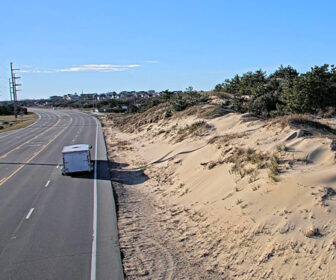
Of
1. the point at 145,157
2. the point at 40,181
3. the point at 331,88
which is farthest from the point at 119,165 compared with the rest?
the point at 331,88

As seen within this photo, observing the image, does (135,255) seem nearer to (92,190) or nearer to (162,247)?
(162,247)

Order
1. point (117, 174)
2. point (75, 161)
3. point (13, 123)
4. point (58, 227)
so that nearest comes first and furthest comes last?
point (58, 227), point (75, 161), point (117, 174), point (13, 123)

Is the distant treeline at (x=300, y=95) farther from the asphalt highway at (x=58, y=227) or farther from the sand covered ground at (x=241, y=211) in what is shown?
the asphalt highway at (x=58, y=227)

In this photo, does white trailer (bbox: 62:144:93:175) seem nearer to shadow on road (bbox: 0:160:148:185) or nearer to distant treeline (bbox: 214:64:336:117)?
shadow on road (bbox: 0:160:148:185)

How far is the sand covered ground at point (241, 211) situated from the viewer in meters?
8.88

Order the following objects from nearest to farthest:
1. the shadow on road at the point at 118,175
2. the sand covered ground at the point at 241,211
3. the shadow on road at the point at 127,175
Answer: the sand covered ground at the point at 241,211 < the shadow on road at the point at 127,175 < the shadow on road at the point at 118,175

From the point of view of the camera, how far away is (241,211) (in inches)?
455

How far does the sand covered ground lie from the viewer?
8875 mm

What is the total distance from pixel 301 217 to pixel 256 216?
1.40 metres

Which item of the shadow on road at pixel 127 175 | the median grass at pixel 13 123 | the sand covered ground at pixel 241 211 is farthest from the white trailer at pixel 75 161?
the median grass at pixel 13 123

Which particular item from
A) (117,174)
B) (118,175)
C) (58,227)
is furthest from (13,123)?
(58,227)

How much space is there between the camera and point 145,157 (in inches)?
1139

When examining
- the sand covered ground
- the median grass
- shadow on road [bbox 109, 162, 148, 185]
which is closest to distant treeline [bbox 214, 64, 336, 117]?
the sand covered ground

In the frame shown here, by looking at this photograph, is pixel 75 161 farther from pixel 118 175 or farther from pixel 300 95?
pixel 300 95
